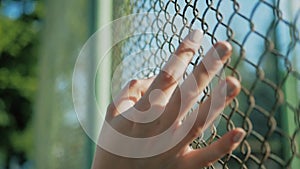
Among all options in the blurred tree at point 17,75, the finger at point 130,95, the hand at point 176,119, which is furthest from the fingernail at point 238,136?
the blurred tree at point 17,75

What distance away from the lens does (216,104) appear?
0.40m

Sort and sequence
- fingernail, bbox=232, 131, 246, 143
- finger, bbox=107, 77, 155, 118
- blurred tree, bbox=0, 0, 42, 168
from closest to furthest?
1. fingernail, bbox=232, 131, 246, 143
2. finger, bbox=107, 77, 155, 118
3. blurred tree, bbox=0, 0, 42, 168

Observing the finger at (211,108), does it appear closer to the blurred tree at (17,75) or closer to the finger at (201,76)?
the finger at (201,76)

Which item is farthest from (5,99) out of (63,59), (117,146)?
(117,146)

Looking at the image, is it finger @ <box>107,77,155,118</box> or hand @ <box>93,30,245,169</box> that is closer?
hand @ <box>93,30,245,169</box>

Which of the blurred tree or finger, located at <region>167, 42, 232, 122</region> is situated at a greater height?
finger, located at <region>167, 42, 232, 122</region>

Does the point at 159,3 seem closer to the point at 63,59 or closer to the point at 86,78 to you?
the point at 86,78

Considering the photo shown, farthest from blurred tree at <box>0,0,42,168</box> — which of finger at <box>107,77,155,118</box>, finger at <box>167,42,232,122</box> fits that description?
finger at <box>167,42,232,122</box>

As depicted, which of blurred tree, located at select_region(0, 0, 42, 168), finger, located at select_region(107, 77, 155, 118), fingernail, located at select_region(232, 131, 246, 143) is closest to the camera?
fingernail, located at select_region(232, 131, 246, 143)

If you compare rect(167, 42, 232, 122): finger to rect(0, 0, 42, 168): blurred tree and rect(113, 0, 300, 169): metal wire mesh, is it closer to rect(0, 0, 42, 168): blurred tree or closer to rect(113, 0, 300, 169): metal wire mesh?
rect(113, 0, 300, 169): metal wire mesh

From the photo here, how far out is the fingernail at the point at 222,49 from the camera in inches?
15.8

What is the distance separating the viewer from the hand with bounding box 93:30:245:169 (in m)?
0.40

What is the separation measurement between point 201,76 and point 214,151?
0.06 m

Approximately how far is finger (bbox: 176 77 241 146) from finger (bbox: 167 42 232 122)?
1 centimetres
